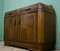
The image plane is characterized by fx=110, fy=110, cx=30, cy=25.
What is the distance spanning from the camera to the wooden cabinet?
Result: 1.56 m

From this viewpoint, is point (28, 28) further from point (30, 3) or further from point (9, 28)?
point (30, 3)

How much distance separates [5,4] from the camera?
3.28m

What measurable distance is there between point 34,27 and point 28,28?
14 cm

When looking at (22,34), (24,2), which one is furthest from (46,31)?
(24,2)

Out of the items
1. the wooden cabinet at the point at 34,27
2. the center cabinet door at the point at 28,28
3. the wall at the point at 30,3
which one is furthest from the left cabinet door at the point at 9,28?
the wall at the point at 30,3

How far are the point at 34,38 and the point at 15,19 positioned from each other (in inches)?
24.1

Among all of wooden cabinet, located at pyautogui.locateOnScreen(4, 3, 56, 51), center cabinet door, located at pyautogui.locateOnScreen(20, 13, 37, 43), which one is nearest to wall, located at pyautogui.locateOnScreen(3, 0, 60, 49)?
wooden cabinet, located at pyautogui.locateOnScreen(4, 3, 56, 51)

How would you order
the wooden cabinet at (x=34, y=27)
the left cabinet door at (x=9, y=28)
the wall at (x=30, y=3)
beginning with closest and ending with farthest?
the wooden cabinet at (x=34, y=27) → the wall at (x=30, y=3) → the left cabinet door at (x=9, y=28)

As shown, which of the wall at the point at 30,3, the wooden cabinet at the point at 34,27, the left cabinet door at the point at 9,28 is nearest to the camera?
the wooden cabinet at the point at 34,27

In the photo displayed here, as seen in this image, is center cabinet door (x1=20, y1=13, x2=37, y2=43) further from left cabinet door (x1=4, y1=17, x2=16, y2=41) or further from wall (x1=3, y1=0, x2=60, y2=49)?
wall (x1=3, y1=0, x2=60, y2=49)

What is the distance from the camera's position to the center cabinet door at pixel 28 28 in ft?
5.40

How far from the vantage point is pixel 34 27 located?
1.64m

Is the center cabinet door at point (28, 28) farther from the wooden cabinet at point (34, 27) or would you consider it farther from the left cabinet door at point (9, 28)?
the left cabinet door at point (9, 28)

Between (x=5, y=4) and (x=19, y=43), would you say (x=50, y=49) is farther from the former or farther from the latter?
(x=5, y=4)
